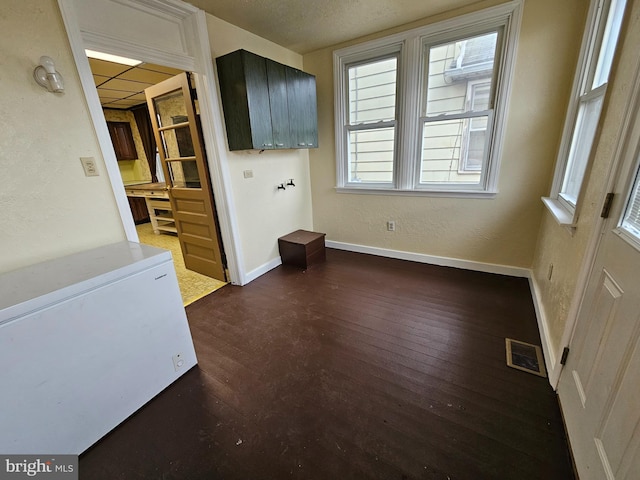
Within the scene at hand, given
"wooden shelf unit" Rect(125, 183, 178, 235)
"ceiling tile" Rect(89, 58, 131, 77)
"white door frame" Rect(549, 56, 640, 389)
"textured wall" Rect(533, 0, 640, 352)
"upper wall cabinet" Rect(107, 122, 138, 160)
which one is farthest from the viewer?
"upper wall cabinet" Rect(107, 122, 138, 160)

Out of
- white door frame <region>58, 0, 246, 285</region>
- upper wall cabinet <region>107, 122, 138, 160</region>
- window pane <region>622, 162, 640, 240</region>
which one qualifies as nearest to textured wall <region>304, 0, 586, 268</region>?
white door frame <region>58, 0, 246, 285</region>

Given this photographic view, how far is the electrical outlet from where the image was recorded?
166 cm

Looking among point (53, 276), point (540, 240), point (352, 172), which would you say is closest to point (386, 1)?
point (352, 172)

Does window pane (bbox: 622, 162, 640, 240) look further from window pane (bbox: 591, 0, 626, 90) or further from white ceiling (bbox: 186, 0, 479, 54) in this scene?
white ceiling (bbox: 186, 0, 479, 54)

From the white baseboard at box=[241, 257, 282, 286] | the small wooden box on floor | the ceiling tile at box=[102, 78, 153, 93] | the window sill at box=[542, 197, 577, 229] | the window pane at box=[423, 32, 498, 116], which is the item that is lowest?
the white baseboard at box=[241, 257, 282, 286]

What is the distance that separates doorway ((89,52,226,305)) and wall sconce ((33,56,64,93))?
1363 millimetres

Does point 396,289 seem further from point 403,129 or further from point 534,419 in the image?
point 403,129

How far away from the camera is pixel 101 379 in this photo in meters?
1.33

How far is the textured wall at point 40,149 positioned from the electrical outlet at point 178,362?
90 cm

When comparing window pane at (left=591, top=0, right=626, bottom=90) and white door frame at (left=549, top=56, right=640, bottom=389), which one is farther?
window pane at (left=591, top=0, right=626, bottom=90)

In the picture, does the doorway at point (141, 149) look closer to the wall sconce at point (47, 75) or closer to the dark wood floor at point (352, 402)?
the dark wood floor at point (352, 402)

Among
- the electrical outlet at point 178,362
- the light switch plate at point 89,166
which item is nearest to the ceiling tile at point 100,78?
the light switch plate at point 89,166

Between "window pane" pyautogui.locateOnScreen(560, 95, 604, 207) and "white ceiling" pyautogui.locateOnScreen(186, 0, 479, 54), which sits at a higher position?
"white ceiling" pyautogui.locateOnScreen(186, 0, 479, 54)

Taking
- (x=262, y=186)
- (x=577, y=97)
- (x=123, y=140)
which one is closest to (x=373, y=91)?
(x=262, y=186)
